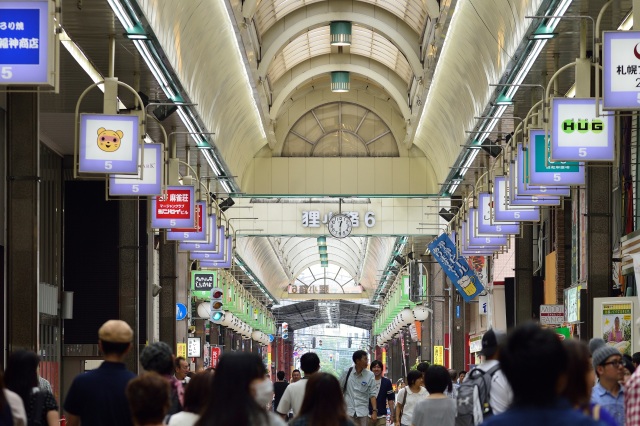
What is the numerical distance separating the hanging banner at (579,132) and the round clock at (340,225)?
811 inches

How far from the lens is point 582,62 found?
15.6 m

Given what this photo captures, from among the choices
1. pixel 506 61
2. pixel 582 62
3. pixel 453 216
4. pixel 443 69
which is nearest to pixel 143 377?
pixel 582 62

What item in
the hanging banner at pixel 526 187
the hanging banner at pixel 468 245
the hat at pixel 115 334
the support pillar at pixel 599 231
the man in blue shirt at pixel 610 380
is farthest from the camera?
the hanging banner at pixel 468 245

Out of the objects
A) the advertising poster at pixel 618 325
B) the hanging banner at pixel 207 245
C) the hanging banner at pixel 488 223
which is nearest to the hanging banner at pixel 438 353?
the hanging banner at pixel 207 245

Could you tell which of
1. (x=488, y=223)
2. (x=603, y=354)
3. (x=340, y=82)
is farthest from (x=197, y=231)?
(x=603, y=354)

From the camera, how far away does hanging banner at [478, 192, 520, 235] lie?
23922 mm

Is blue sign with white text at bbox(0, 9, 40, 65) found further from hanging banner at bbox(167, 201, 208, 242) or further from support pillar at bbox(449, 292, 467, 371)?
support pillar at bbox(449, 292, 467, 371)

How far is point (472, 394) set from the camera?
364 inches

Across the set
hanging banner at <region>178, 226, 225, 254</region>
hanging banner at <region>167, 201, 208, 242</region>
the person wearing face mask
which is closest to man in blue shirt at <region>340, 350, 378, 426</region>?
hanging banner at <region>167, 201, 208, 242</region>

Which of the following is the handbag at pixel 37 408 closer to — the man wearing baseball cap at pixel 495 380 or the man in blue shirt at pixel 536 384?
the man wearing baseball cap at pixel 495 380

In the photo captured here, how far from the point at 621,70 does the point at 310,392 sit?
6.48 metres

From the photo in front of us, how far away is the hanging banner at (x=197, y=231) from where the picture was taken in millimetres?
24859

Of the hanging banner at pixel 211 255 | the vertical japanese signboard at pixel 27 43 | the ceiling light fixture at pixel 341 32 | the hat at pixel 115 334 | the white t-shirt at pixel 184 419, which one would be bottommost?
the white t-shirt at pixel 184 419

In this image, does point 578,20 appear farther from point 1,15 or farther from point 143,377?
point 143,377
